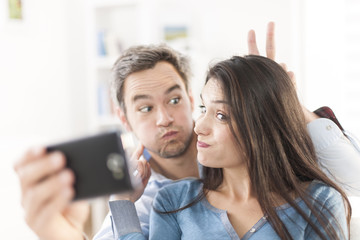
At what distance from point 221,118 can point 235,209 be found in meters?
0.30

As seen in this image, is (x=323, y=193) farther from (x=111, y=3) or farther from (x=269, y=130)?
(x=111, y=3)

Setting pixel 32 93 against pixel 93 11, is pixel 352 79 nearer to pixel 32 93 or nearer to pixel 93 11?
pixel 93 11

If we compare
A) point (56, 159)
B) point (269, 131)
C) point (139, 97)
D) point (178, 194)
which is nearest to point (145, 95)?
point (139, 97)

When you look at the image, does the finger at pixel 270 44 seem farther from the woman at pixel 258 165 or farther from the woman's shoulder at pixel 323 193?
the woman's shoulder at pixel 323 193

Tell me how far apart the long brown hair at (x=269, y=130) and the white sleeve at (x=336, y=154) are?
0.08 meters

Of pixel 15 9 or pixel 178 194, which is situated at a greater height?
pixel 15 9

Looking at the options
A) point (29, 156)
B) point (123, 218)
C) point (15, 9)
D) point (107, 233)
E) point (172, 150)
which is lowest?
point (107, 233)

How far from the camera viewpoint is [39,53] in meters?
3.31

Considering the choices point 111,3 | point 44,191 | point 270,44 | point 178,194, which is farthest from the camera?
point 111,3

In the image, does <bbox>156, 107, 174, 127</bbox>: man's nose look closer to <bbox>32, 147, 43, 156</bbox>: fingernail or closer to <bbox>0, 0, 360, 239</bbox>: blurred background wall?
<bbox>32, 147, 43, 156</bbox>: fingernail

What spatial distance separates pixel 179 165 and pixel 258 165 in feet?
1.85

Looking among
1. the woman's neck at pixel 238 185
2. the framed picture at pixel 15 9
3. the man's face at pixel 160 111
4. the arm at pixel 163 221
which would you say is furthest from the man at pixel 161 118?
the framed picture at pixel 15 9

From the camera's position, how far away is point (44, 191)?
0.76 meters

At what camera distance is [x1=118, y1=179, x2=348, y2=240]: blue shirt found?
1.16 metres
